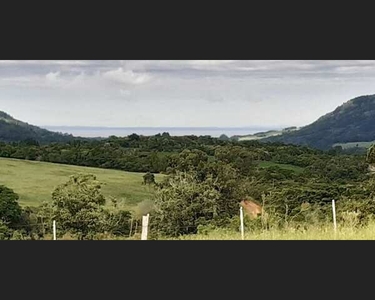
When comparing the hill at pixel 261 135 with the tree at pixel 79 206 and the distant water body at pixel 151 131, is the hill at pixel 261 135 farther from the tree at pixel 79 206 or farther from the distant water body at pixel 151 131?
the tree at pixel 79 206

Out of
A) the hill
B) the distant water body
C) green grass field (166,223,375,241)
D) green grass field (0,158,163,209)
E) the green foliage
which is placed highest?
the distant water body

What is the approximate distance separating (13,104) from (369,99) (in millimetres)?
4737

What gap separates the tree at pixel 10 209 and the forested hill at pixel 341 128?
340cm

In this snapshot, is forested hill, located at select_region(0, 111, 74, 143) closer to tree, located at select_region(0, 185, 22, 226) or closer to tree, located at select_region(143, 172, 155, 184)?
tree, located at select_region(0, 185, 22, 226)

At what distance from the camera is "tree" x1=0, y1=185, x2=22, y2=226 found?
555 inches

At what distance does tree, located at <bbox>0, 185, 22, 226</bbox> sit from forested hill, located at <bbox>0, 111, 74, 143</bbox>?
0.84m

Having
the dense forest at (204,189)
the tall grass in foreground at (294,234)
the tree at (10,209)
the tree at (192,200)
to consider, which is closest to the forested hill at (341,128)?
the dense forest at (204,189)

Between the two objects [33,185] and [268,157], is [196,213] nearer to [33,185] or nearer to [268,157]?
[268,157]

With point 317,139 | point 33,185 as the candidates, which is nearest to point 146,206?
point 33,185

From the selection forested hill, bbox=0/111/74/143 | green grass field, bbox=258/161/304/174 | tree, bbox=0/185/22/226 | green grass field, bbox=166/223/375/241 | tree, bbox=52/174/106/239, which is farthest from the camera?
forested hill, bbox=0/111/74/143

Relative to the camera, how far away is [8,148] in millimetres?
14562

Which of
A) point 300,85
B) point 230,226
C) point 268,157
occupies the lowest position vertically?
point 230,226

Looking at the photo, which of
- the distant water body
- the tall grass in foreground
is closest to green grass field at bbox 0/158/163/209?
the distant water body

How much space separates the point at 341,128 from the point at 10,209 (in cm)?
452
